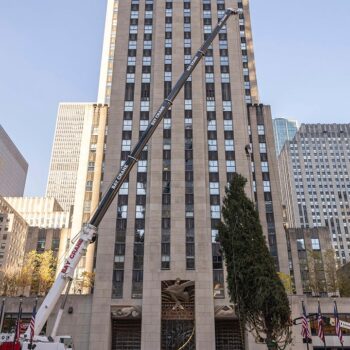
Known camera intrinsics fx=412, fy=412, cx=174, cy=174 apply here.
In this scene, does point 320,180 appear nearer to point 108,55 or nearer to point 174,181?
point 108,55

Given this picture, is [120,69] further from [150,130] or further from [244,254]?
[244,254]

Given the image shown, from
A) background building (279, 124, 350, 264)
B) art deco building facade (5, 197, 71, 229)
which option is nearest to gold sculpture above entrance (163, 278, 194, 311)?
background building (279, 124, 350, 264)

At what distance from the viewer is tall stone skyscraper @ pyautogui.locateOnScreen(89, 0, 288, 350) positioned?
59969mm

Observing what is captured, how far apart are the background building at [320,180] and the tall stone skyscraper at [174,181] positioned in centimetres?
9384

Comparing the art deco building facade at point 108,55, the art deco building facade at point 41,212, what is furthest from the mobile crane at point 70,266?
the art deco building facade at point 41,212

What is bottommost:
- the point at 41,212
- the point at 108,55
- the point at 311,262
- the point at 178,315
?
the point at 178,315

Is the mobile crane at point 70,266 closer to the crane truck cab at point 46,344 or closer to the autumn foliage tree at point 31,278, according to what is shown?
the crane truck cab at point 46,344

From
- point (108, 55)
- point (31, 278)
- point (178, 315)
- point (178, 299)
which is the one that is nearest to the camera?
point (178, 315)

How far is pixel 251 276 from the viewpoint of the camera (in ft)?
119

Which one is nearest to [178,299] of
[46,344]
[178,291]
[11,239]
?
[178,291]

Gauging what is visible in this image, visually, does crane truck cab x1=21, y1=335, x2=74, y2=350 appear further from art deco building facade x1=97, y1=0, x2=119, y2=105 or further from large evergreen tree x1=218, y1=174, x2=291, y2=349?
art deco building facade x1=97, y1=0, x2=119, y2=105

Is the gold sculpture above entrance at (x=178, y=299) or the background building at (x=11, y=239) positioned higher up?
the background building at (x=11, y=239)

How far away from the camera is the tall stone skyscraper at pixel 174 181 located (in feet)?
197

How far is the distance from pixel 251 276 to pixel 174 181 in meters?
33.7
